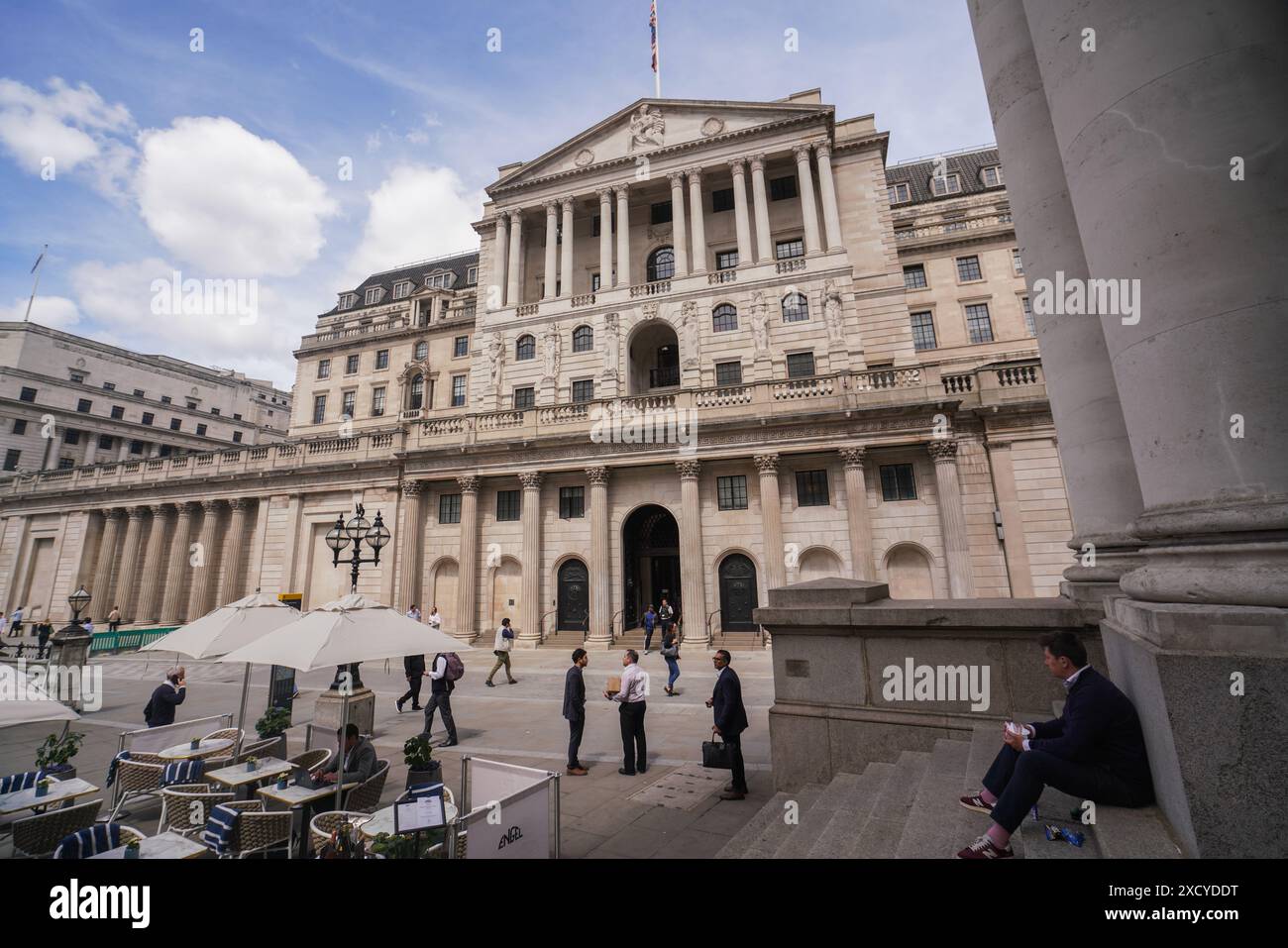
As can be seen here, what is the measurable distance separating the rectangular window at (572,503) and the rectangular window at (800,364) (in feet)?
38.0

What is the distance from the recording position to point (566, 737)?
10.3 m

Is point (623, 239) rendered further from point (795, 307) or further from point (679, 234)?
point (795, 307)

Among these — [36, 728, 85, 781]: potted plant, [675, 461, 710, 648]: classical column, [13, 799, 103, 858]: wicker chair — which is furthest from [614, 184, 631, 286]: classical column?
[13, 799, 103, 858]: wicker chair

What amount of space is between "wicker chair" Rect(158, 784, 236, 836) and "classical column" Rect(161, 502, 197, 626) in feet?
103

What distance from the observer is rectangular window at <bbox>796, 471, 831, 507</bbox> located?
22.0m

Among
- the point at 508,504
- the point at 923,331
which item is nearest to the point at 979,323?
the point at 923,331

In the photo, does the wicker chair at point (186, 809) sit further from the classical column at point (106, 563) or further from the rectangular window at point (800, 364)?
the classical column at point (106, 563)

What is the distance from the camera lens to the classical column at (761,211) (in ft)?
88.3

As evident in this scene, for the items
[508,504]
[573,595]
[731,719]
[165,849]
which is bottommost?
[165,849]

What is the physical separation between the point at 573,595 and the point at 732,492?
8588 mm
